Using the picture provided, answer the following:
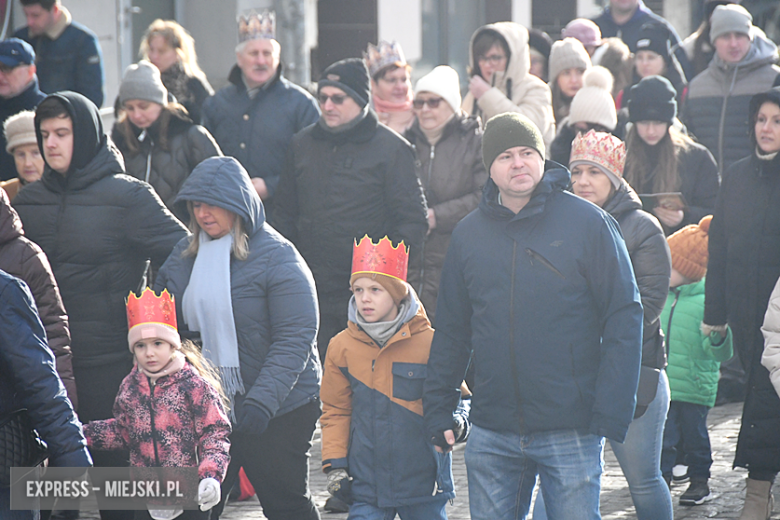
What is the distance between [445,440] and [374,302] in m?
0.66

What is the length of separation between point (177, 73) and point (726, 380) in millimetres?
4342

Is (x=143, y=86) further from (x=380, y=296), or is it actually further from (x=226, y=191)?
(x=380, y=296)

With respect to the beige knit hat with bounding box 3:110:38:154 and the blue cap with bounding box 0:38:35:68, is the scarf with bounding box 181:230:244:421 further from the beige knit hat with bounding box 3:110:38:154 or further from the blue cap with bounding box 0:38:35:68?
the blue cap with bounding box 0:38:35:68

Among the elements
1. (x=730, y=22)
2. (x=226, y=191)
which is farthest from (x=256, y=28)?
(x=730, y=22)

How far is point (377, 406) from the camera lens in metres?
4.96

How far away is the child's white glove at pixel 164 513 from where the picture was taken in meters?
4.88

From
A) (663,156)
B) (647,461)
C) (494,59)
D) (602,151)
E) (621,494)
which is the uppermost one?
(494,59)

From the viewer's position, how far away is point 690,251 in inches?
262

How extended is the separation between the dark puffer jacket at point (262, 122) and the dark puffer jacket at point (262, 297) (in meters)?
2.58

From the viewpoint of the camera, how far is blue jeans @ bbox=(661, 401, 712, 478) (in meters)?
6.32

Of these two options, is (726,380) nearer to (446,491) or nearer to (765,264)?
(765,264)

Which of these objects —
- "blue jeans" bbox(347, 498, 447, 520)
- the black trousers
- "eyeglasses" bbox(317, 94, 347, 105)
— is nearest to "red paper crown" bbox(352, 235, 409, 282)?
the black trousers

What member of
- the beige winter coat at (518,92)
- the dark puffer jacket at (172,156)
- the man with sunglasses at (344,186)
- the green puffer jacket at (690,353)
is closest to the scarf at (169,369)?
the man with sunglasses at (344,186)

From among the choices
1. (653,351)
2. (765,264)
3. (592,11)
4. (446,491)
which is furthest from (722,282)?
(592,11)
